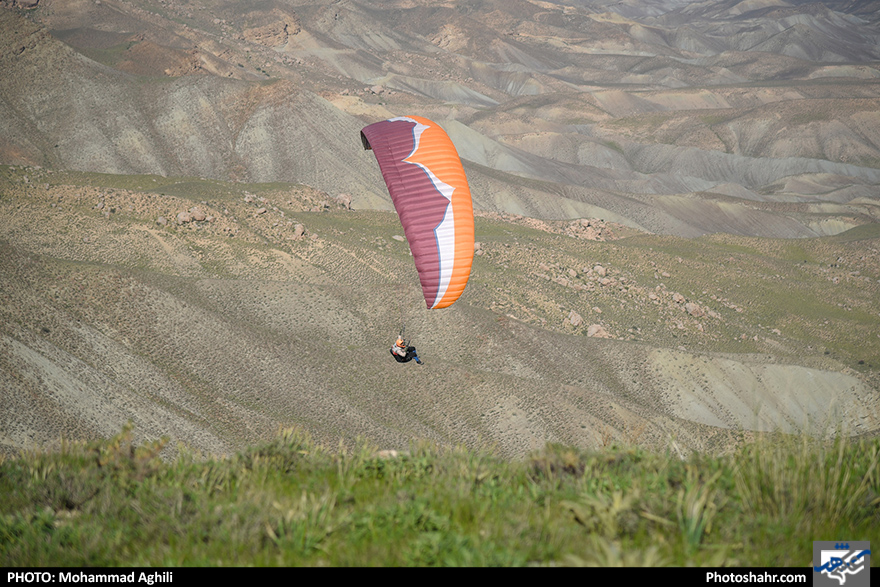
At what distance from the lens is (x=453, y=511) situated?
461cm

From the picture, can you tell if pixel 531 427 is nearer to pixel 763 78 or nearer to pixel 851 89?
pixel 851 89

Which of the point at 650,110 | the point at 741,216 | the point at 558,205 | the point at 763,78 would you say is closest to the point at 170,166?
the point at 558,205

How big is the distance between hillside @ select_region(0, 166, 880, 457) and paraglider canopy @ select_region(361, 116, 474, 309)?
4723 millimetres

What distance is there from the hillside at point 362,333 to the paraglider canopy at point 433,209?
4.72 metres

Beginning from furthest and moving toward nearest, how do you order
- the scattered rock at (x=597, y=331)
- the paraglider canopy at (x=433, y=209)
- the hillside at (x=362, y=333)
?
the scattered rock at (x=597, y=331)
the hillside at (x=362, y=333)
the paraglider canopy at (x=433, y=209)

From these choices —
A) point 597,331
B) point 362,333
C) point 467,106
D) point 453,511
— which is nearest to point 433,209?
point 453,511

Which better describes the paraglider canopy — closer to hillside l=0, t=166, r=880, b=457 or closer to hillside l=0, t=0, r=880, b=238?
hillside l=0, t=166, r=880, b=457

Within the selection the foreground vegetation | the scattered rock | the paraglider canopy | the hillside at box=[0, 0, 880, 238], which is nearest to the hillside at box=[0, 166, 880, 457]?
the scattered rock

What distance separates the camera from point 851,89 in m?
104

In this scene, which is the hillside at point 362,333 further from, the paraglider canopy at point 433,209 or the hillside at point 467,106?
the hillside at point 467,106

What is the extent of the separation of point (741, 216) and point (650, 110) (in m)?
58.6

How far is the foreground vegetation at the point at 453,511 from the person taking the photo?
395cm

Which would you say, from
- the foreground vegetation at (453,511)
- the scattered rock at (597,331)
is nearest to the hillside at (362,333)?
the scattered rock at (597,331)

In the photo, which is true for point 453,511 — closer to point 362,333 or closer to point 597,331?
point 362,333
